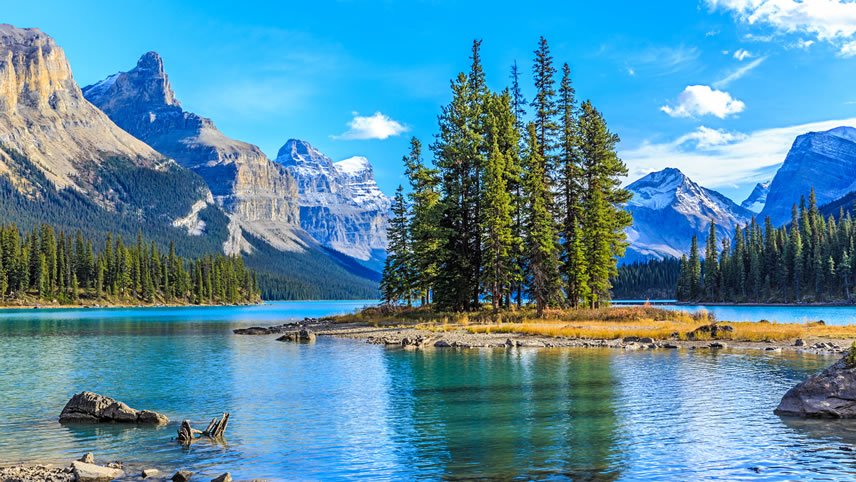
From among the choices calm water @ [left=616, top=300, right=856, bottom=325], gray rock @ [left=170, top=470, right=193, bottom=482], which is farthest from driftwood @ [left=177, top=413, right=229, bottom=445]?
calm water @ [left=616, top=300, right=856, bottom=325]

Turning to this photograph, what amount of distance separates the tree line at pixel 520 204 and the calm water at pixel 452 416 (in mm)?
22061

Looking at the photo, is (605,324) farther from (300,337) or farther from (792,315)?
(792,315)

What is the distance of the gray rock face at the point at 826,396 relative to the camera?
830 inches

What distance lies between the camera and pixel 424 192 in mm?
73375

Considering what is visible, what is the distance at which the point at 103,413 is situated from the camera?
2206 centimetres

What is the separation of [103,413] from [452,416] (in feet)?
37.5

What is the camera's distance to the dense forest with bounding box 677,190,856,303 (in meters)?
173

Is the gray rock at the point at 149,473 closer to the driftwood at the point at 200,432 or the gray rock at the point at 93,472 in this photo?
the gray rock at the point at 93,472

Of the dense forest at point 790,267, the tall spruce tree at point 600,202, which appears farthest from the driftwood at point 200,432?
the dense forest at point 790,267

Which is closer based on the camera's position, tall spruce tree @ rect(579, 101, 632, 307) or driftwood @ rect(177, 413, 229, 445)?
driftwood @ rect(177, 413, 229, 445)

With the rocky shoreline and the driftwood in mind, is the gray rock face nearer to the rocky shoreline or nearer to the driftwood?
the driftwood

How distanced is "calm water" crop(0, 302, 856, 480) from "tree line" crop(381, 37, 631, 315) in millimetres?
22061

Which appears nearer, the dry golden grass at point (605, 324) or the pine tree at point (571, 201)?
the dry golden grass at point (605, 324)

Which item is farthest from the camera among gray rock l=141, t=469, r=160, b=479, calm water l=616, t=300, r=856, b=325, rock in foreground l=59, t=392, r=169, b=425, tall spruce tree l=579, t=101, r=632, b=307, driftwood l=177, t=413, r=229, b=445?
calm water l=616, t=300, r=856, b=325
